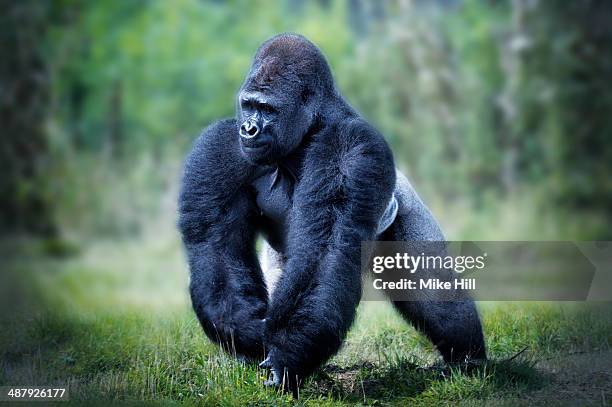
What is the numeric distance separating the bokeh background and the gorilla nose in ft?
20.0

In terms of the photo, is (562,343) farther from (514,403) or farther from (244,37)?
(244,37)

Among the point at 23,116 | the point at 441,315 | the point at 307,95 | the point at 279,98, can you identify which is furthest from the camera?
the point at 23,116

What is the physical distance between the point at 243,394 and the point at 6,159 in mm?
8351

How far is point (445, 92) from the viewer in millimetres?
11430

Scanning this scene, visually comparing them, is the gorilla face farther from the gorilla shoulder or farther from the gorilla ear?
the gorilla shoulder

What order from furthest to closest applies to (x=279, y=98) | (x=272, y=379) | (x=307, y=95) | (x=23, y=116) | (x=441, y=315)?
(x=23, y=116), (x=441, y=315), (x=307, y=95), (x=279, y=98), (x=272, y=379)

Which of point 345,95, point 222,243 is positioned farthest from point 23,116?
point 222,243

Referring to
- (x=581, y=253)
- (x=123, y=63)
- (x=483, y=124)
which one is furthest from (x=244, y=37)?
(x=581, y=253)

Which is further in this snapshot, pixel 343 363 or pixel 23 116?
pixel 23 116

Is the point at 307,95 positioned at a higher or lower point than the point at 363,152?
higher

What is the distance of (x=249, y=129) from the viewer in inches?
135

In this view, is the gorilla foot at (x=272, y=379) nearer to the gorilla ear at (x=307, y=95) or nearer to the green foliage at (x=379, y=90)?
the gorilla ear at (x=307, y=95)

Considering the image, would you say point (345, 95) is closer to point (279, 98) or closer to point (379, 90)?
point (379, 90)

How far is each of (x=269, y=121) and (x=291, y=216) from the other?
40 centimetres
